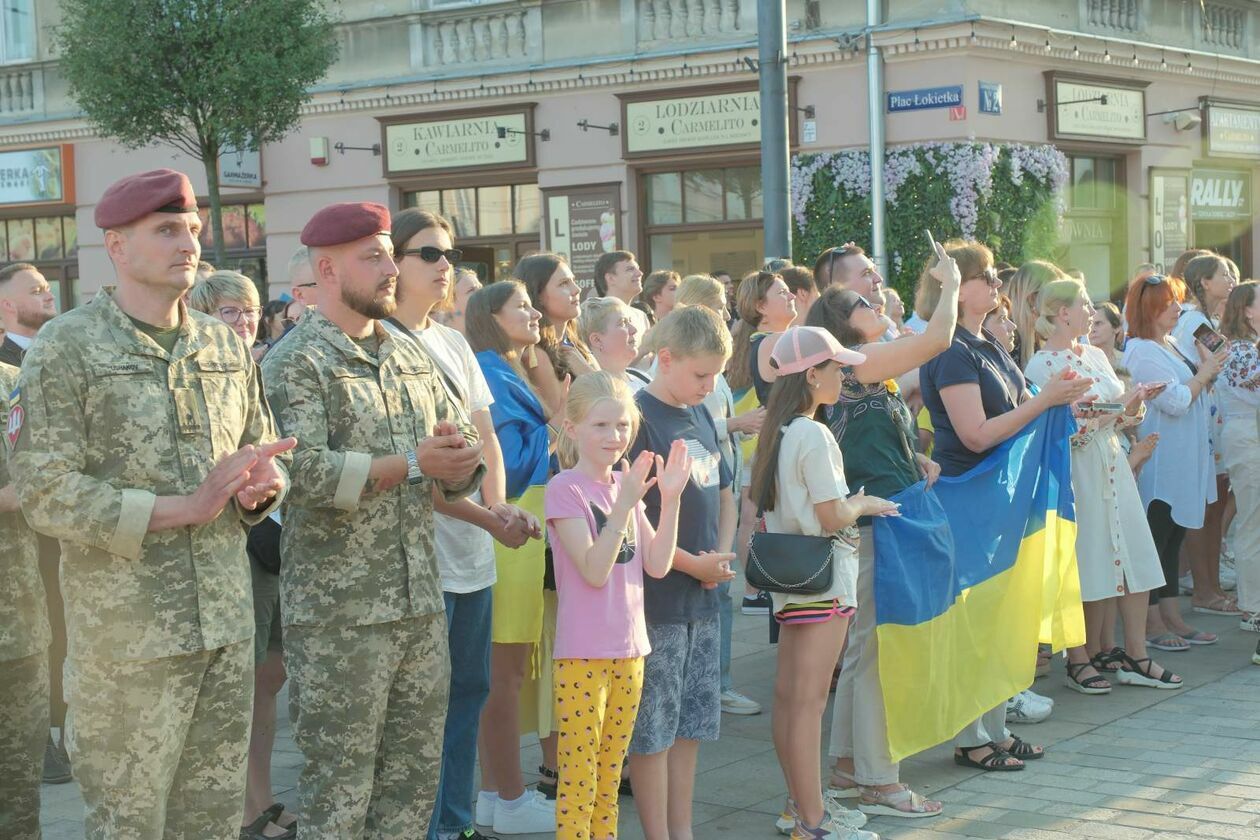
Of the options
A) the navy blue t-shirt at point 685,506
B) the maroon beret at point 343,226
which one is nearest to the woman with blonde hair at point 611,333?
the navy blue t-shirt at point 685,506

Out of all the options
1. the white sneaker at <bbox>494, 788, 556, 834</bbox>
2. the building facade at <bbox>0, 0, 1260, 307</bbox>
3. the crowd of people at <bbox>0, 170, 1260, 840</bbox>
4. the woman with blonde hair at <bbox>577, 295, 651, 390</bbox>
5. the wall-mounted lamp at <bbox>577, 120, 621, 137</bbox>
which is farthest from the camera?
the wall-mounted lamp at <bbox>577, 120, 621, 137</bbox>

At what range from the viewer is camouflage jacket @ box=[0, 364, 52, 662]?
4.40 m

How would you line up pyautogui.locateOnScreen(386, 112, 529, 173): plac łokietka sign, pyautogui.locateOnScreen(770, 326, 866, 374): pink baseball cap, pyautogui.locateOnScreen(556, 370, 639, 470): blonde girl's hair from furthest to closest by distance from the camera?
1. pyautogui.locateOnScreen(386, 112, 529, 173): plac łokietka sign
2. pyautogui.locateOnScreen(770, 326, 866, 374): pink baseball cap
3. pyautogui.locateOnScreen(556, 370, 639, 470): blonde girl's hair

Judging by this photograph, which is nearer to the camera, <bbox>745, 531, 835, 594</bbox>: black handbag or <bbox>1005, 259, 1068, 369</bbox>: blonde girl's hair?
<bbox>745, 531, 835, 594</bbox>: black handbag

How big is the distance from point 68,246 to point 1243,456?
19.7m

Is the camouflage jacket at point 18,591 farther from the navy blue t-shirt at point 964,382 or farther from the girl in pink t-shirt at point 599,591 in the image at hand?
the navy blue t-shirt at point 964,382

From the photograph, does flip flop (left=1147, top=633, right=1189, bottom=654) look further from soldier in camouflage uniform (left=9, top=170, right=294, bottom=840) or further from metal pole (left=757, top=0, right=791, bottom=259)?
soldier in camouflage uniform (left=9, top=170, right=294, bottom=840)

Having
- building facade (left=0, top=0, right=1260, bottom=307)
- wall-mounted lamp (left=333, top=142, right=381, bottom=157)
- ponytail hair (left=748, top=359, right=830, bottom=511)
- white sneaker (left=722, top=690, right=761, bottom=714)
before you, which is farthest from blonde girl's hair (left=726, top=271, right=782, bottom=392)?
wall-mounted lamp (left=333, top=142, right=381, bottom=157)

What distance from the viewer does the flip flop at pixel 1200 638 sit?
835cm

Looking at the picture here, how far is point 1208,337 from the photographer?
30.5 feet

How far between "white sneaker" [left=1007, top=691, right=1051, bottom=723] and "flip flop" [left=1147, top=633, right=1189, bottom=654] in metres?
1.70

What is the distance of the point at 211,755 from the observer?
3.81 metres

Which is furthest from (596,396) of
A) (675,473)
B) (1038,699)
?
(1038,699)

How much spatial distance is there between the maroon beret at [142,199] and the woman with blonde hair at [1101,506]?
4.62m
